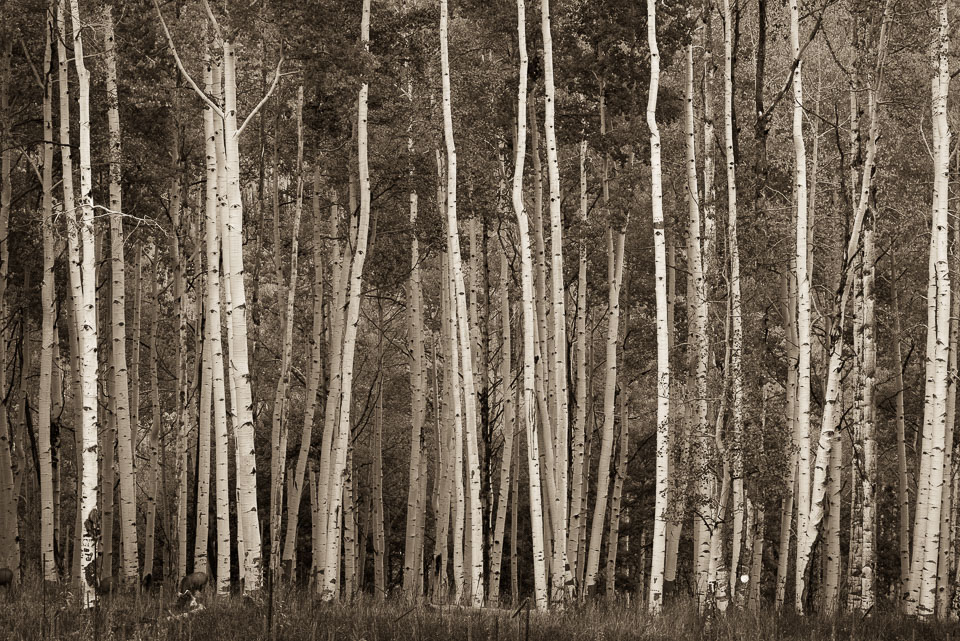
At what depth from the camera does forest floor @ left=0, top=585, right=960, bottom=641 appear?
909 cm

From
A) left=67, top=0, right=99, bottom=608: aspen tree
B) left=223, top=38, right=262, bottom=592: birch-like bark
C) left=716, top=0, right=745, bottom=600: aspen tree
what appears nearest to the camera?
left=67, top=0, right=99, bottom=608: aspen tree

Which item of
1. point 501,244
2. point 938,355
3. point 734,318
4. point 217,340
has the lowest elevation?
point 938,355

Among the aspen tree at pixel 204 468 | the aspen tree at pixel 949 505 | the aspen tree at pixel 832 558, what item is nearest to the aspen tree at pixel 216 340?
the aspen tree at pixel 204 468

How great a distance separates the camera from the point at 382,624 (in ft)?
32.2

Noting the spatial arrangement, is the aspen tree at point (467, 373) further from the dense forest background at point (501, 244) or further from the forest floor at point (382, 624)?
the forest floor at point (382, 624)

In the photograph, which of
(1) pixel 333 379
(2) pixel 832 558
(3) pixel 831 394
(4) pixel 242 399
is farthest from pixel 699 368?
(4) pixel 242 399

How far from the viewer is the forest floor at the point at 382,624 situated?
9086 millimetres

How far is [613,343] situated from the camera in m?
17.4

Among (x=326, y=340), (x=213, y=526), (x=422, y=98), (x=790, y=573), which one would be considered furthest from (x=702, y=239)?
(x=213, y=526)

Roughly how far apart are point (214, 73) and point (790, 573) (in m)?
20.6

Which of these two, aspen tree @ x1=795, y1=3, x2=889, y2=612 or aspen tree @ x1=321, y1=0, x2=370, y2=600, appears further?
aspen tree @ x1=321, y1=0, x2=370, y2=600

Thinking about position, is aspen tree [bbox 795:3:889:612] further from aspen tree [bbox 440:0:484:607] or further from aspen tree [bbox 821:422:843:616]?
aspen tree [bbox 440:0:484:607]

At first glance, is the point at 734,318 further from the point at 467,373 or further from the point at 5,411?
the point at 5,411

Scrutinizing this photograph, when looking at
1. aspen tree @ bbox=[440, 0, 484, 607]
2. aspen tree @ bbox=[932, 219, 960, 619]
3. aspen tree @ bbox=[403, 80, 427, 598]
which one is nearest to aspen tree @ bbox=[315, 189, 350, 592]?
aspen tree @ bbox=[403, 80, 427, 598]
